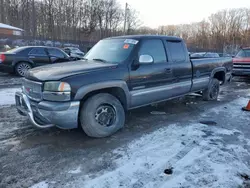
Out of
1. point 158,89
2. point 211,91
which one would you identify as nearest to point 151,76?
point 158,89

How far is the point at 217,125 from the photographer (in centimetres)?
448

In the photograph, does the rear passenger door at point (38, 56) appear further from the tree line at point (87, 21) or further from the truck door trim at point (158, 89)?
the tree line at point (87, 21)

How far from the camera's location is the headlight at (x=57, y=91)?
3.08 metres

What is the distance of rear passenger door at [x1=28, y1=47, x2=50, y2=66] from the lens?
33.9ft

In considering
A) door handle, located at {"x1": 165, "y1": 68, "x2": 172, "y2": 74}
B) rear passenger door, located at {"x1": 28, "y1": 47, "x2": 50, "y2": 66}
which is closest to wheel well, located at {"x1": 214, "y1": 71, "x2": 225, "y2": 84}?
door handle, located at {"x1": 165, "y1": 68, "x2": 172, "y2": 74}

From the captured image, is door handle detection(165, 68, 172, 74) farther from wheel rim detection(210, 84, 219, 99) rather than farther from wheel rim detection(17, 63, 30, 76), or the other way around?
wheel rim detection(17, 63, 30, 76)

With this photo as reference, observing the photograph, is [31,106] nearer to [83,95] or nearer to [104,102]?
[83,95]

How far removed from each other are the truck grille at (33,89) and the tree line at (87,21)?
41.2 metres

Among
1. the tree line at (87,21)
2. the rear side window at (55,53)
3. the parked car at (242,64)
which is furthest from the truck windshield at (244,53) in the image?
the tree line at (87,21)

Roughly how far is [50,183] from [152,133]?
2149 millimetres

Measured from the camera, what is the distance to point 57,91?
3.09 metres

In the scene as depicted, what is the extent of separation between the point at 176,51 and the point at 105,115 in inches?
99.2

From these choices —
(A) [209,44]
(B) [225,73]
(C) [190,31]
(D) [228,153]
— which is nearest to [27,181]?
(D) [228,153]

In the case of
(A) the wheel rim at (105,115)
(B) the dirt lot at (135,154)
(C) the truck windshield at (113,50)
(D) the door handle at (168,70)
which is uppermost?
(C) the truck windshield at (113,50)
